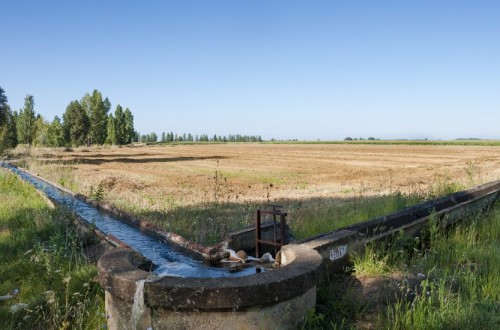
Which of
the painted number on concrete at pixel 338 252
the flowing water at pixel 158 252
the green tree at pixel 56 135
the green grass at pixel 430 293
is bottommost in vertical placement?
the flowing water at pixel 158 252

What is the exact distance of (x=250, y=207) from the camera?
1018cm

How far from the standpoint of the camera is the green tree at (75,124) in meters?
64.6

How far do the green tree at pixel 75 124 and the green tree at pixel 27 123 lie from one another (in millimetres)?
4752

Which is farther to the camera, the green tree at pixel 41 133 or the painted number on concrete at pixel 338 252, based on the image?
the green tree at pixel 41 133

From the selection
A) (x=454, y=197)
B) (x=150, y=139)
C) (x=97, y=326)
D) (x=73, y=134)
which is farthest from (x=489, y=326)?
(x=150, y=139)

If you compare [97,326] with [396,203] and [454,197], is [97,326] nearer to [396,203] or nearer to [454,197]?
[396,203]

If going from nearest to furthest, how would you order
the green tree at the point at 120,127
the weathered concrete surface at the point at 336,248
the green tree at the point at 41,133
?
the weathered concrete surface at the point at 336,248
the green tree at the point at 41,133
the green tree at the point at 120,127

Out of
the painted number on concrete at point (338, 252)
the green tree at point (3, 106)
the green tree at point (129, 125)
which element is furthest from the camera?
the green tree at point (129, 125)

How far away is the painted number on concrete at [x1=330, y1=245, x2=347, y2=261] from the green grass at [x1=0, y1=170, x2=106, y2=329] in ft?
8.71

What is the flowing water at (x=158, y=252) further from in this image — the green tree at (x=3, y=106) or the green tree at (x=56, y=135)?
the green tree at (x=56, y=135)

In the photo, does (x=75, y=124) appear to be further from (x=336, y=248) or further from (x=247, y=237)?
(x=336, y=248)

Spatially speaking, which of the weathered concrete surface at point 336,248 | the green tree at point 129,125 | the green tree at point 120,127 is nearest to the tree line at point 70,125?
the green tree at point 120,127

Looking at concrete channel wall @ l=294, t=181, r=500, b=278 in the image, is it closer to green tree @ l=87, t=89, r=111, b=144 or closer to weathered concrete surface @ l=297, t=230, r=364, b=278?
Result: weathered concrete surface @ l=297, t=230, r=364, b=278

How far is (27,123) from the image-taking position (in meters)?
63.0
